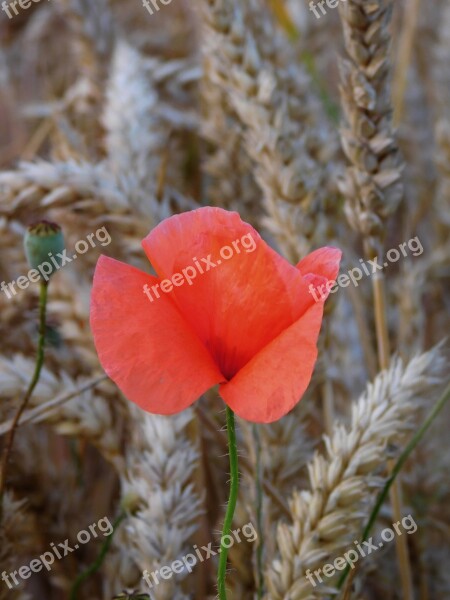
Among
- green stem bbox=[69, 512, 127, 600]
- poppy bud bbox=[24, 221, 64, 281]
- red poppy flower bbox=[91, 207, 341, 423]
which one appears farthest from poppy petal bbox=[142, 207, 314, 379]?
green stem bbox=[69, 512, 127, 600]

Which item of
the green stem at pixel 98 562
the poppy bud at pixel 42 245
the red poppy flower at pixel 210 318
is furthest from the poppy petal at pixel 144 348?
the green stem at pixel 98 562

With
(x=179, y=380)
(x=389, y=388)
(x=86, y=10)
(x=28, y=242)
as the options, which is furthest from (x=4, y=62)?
(x=179, y=380)

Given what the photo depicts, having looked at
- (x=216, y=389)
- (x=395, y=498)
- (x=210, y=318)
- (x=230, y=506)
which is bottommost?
(x=395, y=498)

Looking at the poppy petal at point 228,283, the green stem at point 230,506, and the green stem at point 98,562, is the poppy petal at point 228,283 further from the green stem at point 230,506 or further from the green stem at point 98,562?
the green stem at point 98,562

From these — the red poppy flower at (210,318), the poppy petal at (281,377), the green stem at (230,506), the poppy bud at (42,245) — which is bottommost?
the green stem at (230,506)

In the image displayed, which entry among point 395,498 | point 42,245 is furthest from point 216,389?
point 42,245

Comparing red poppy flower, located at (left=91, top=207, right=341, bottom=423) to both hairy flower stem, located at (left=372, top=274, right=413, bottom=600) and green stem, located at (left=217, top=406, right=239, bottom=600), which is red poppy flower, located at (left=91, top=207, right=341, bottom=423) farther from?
hairy flower stem, located at (left=372, top=274, right=413, bottom=600)

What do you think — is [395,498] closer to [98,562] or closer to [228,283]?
[98,562]
